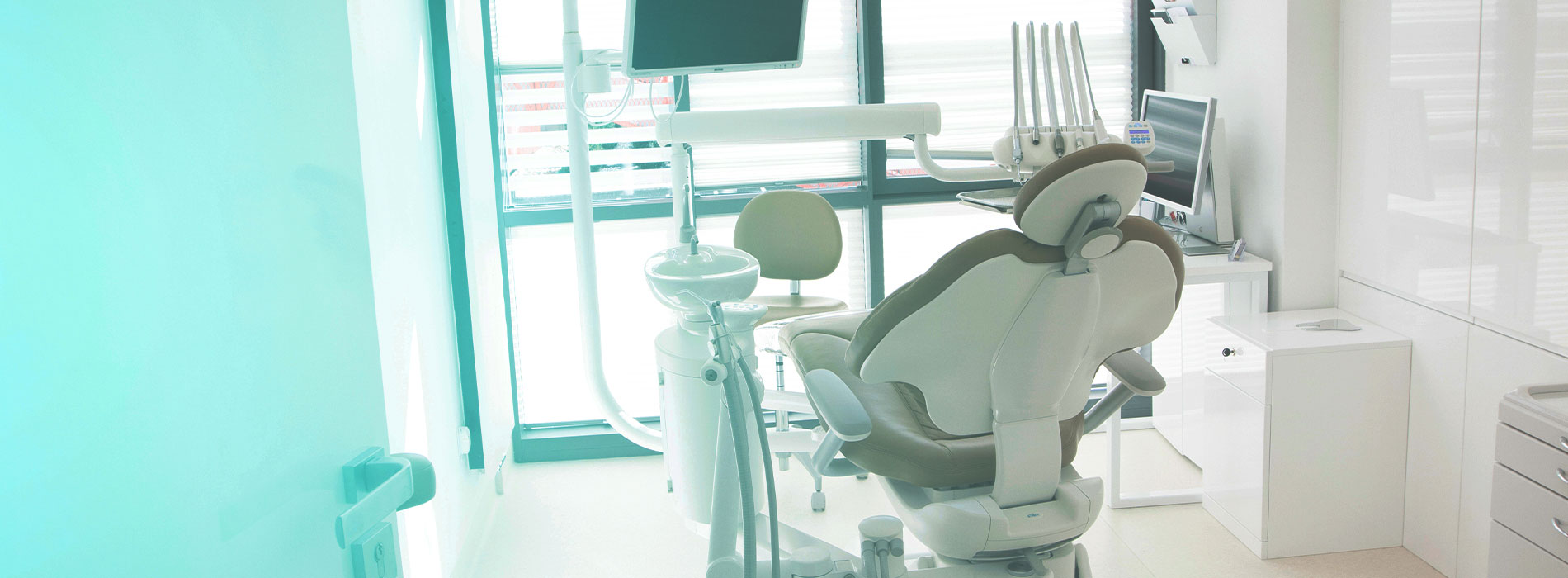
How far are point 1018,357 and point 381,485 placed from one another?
44.1 inches

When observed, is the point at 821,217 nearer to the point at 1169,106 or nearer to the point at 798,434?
the point at 798,434

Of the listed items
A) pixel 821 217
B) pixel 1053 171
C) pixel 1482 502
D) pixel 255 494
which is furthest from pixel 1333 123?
pixel 255 494

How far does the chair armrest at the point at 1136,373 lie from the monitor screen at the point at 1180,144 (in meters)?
1.54

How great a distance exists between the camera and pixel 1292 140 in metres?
3.24

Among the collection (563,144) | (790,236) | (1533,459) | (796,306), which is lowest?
(1533,459)

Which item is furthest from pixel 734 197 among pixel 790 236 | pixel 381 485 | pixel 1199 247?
pixel 381 485

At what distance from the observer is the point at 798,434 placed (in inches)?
127

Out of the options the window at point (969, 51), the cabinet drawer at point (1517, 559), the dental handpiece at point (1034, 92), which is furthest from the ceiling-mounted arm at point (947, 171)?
the window at point (969, 51)

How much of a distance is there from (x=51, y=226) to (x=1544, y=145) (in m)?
2.92

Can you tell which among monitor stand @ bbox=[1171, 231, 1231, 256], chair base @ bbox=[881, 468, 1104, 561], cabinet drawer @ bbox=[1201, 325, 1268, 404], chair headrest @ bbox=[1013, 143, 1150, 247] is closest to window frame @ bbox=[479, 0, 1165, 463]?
monitor stand @ bbox=[1171, 231, 1231, 256]

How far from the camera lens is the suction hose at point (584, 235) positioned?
2547 millimetres

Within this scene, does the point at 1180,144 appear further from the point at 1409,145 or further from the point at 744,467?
the point at 744,467

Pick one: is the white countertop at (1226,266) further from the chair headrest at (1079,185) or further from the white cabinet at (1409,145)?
the chair headrest at (1079,185)

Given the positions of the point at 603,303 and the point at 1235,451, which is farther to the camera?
→ the point at 603,303
